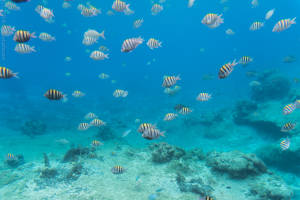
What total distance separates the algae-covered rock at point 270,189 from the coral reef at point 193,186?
1311mm

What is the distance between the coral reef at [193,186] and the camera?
18.9 ft

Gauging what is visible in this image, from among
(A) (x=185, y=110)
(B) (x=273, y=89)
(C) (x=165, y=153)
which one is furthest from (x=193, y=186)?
(B) (x=273, y=89)

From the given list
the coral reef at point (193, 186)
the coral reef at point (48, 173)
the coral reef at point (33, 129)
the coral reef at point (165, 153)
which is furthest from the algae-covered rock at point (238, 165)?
the coral reef at point (33, 129)

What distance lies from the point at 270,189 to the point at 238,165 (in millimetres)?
1026

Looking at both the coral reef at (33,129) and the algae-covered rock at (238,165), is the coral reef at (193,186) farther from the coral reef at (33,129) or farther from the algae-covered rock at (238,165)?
the coral reef at (33,129)

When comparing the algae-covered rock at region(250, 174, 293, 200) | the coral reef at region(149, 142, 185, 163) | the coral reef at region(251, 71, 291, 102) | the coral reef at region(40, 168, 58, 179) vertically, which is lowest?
the algae-covered rock at region(250, 174, 293, 200)

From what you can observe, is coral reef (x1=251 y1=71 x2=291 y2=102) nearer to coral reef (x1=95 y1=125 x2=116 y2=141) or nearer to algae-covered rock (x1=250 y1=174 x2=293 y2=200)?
coral reef (x1=95 y1=125 x2=116 y2=141)

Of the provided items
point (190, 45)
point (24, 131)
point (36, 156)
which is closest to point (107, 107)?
point (24, 131)

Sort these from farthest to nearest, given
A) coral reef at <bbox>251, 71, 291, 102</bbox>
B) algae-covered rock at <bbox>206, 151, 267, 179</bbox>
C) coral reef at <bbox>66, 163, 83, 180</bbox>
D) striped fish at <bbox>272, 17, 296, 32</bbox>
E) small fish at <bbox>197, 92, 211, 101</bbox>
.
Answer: coral reef at <bbox>251, 71, 291, 102</bbox>
small fish at <bbox>197, 92, 211, 101</bbox>
striped fish at <bbox>272, 17, 296, 32</bbox>
coral reef at <bbox>66, 163, 83, 180</bbox>
algae-covered rock at <bbox>206, 151, 267, 179</bbox>

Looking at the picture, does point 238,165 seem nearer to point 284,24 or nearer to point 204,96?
point 204,96

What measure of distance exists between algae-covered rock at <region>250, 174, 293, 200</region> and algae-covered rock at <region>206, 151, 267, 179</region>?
0.34m

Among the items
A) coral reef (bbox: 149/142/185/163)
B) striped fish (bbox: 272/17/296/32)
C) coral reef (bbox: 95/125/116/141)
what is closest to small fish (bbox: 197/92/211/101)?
coral reef (bbox: 149/142/185/163)

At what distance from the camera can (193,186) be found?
5.87 meters

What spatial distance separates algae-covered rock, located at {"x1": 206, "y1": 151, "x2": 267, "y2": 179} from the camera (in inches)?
251
